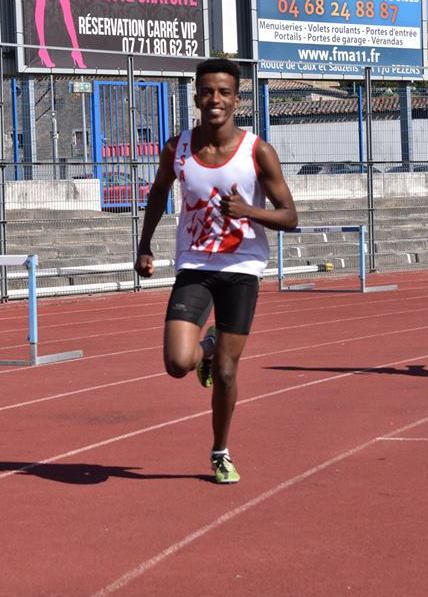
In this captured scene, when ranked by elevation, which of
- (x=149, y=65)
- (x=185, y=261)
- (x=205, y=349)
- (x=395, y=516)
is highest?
(x=149, y=65)

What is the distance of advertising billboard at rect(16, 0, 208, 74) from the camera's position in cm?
2597

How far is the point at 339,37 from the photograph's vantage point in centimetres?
3372

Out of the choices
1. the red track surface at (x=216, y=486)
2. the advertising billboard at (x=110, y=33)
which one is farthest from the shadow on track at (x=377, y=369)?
the advertising billboard at (x=110, y=33)

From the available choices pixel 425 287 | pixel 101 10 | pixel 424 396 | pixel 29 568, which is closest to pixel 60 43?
pixel 101 10

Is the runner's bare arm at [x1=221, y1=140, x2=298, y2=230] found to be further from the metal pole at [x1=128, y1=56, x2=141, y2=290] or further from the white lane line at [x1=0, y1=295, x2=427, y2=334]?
the metal pole at [x1=128, y1=56, x2=141, y2=290]

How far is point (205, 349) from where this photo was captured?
7.02 meters

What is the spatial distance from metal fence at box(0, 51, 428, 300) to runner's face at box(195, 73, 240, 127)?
1396 cm

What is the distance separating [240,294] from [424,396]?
145 inches

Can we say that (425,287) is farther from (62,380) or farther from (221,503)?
(221,503)

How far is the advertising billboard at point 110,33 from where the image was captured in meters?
26.0

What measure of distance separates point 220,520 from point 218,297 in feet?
3.86

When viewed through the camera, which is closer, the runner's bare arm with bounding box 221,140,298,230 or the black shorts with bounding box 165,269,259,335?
the runner's bare arm with bounding box 221,140,298,230

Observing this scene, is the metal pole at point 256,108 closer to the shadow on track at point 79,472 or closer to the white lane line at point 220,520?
the white lane line at point 220,520

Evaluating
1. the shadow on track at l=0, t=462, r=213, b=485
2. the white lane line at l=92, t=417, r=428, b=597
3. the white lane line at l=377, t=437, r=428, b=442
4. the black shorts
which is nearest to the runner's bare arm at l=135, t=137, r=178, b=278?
the black shorts
